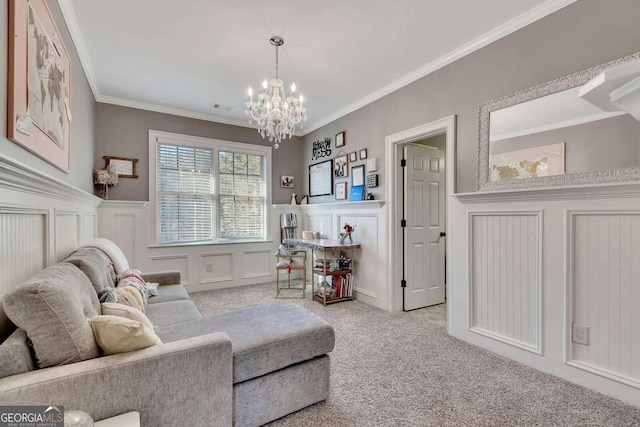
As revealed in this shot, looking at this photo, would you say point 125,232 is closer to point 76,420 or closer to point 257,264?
point 257,264

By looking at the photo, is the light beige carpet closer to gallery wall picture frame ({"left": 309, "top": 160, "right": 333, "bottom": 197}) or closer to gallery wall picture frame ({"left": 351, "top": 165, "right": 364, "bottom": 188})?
gallery wall picture frame ({"left": 351, "top": 165, "right": 364, "bottom": 188})

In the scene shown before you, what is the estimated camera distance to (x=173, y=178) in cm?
423

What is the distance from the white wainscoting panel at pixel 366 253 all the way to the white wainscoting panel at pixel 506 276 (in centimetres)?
124

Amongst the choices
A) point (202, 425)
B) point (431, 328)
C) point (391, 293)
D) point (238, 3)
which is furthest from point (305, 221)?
point (202, 425)

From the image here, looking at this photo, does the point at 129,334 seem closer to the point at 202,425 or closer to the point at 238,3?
the point at 202,425

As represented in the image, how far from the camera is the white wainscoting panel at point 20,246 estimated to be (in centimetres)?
127

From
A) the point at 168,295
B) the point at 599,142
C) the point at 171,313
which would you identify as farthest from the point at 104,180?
the point at 599,142

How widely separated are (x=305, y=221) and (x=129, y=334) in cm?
402

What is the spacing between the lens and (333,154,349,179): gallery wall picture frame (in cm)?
419

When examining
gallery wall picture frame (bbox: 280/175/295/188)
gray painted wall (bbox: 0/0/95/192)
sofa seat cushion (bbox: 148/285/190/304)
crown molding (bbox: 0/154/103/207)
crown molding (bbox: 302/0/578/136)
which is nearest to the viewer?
crown molding (bbox: 0/154/103/207)

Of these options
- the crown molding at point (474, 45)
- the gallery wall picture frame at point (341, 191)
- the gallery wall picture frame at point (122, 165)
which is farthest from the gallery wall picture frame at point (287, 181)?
the gallery wall picture frame at point (122, 165)

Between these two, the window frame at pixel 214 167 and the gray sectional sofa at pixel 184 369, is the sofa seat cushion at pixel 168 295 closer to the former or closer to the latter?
the gray sectional sofa at pixel 184 369

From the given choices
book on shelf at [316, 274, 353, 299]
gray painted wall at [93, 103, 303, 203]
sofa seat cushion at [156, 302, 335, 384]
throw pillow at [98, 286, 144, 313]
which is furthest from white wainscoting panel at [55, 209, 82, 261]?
book on shelf at [316, 274, 353, 299]

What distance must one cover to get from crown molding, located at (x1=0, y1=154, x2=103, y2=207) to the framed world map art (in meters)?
0.17
